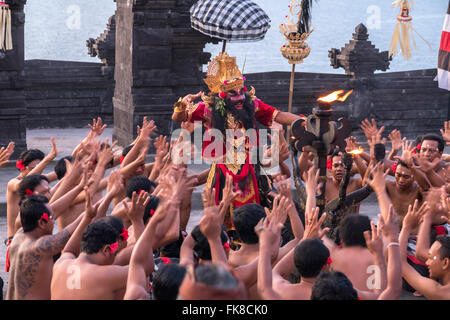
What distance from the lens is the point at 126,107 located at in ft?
43.0

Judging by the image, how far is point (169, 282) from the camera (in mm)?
3863

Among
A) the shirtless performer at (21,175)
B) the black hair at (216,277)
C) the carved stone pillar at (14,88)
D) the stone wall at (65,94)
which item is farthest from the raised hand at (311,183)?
the stone wall at (65,94)

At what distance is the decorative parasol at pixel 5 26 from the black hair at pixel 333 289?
9.04 metres

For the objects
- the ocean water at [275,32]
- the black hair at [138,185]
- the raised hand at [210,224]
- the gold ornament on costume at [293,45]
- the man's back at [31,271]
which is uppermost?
the ocean water at [275,32]

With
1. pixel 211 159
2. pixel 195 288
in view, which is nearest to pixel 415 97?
pixel 211 159

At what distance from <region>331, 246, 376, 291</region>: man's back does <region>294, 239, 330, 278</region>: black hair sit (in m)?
0.66

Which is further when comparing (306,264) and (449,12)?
(449,12)

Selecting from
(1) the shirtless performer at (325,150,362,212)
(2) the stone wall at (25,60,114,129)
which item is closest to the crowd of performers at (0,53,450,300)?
(1) the shirtless performer at (325,150,362,212)

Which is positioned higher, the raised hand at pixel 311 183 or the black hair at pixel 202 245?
the raised hand at pixel 311 183

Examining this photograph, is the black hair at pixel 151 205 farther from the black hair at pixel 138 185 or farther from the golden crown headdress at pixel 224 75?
the golden crown headdress at pixel 224 75

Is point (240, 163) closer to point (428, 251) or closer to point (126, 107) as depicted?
point (428, 251)

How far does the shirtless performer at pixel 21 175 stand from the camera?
6.83 metres

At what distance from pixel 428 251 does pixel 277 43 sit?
64.0 metres

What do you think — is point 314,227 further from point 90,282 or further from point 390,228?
point 90,282
